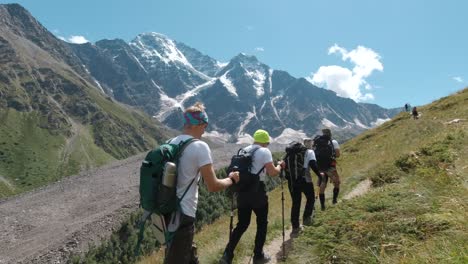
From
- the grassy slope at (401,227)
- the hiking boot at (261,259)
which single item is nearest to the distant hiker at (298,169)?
the grassy slope at (401,227)

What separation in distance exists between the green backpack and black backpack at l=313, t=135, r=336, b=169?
8.93 m

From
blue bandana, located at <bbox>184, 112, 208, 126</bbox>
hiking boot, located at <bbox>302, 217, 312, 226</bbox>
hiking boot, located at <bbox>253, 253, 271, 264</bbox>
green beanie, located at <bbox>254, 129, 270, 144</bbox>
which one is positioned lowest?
hiking boot, located at <bbox>253, 253, 271, 264</bbox>

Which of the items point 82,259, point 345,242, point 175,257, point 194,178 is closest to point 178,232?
point 175,257

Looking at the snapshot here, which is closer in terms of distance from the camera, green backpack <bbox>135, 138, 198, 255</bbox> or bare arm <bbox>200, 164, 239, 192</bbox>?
green backpack <bbox>135, 138, 198, 255</bbox>

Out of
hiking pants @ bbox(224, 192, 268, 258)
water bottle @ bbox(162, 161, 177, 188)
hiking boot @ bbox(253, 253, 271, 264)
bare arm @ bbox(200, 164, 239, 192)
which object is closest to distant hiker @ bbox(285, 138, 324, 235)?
hiking boot @ bbox(253, 253, 271, 264)

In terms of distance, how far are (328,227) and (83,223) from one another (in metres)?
49.9

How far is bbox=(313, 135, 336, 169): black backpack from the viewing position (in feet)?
46.0

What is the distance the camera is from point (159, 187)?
570 cm

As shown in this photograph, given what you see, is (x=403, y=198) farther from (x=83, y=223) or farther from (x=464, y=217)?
(x=83, y=223)

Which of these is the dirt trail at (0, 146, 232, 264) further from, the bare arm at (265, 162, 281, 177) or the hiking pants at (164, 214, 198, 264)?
the hiking pants at (164, 214, 198, 264)

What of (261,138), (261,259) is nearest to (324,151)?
(261,138)

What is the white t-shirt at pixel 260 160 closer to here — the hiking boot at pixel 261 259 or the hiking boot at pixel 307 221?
the hiking boot at pixel 261 259

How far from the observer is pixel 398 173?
552 inches

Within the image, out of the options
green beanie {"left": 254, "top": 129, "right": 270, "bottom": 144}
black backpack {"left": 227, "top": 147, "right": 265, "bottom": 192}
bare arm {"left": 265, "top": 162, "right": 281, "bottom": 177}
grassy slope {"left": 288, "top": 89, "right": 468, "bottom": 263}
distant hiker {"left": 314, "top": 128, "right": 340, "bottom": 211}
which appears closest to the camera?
grassy slope {"left": 288, "top": 89, "right": 468, "bottom": 263}
